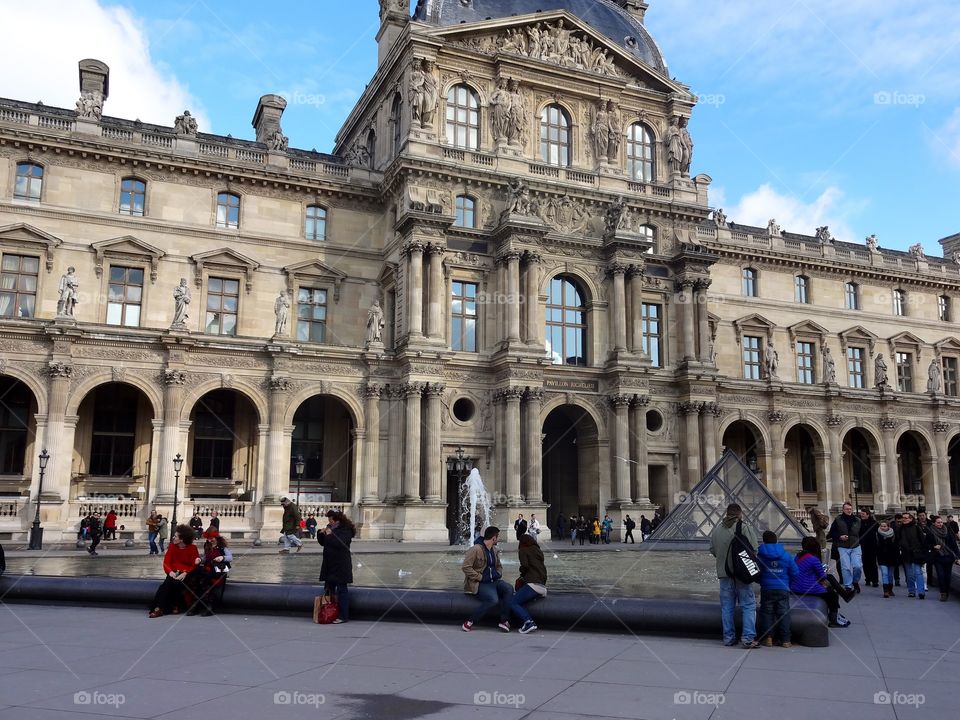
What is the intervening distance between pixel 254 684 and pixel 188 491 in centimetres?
3134

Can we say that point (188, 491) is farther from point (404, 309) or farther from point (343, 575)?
point (343, 575)

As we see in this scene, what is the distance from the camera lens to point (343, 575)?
1256cm

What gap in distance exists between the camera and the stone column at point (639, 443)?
1590 inches

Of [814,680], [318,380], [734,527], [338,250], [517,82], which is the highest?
[517,82]

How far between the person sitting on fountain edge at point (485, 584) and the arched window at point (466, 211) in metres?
29.5

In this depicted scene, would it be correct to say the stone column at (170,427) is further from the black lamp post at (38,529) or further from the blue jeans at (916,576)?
the blue jeans at (916,576)

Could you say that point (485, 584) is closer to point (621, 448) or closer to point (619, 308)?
point (621, 448)

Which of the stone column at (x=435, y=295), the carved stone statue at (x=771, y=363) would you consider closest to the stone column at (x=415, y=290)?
the stone column at (x=435, y=295)

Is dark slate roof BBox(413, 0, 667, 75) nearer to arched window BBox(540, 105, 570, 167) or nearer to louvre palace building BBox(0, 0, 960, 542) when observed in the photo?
louvre palace building BBox(0, 0, 960, 542)

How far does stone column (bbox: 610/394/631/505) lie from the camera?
39994 mm

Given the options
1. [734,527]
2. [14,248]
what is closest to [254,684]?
[734,527]

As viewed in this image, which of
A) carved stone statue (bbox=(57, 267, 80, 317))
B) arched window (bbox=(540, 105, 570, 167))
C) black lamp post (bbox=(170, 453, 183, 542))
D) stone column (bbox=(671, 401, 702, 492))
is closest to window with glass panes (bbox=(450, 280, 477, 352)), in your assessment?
arched window (bbox=(540, 105, 570, 167))

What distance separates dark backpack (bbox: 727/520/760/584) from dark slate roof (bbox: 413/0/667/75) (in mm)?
35996

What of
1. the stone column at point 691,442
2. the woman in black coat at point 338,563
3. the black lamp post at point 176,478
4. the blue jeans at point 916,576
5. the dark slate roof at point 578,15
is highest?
the dark slate roof at point 578,15
